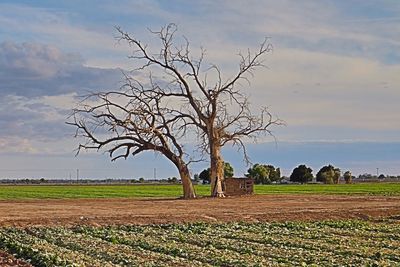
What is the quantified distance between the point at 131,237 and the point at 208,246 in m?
4.02

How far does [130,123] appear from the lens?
59.1 metres

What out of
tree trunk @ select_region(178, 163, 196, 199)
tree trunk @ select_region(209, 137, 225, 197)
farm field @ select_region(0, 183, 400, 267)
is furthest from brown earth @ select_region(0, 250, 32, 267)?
tree trunk @ select_region(209, 137, 225, 197)

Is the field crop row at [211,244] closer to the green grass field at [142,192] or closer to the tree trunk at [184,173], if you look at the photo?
the tree trunk at [184,173]

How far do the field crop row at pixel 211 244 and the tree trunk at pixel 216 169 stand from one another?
26420 millimetres

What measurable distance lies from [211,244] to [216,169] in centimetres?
3639

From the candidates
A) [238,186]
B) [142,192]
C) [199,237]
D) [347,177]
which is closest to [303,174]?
[347,177]

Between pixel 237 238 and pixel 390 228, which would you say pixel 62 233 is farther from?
pixel 390 228

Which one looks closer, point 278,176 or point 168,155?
point 168,155

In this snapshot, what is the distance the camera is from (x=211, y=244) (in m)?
26.1

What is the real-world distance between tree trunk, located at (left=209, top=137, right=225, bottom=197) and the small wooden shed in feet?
7.24

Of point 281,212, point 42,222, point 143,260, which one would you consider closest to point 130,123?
point 281,212

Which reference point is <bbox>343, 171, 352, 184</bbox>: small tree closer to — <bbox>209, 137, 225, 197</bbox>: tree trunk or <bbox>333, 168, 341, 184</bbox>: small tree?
<bbox>333, 168, 341, 184</bbox>: small tree

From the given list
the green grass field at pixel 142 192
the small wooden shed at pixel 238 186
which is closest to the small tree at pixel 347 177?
the green grass field at pixel 142 192

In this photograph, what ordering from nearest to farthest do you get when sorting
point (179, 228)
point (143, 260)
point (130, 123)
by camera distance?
point (143, 260) < point (179, 228) < point (130, 123)
